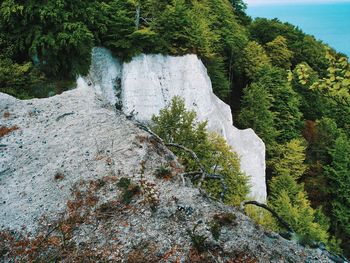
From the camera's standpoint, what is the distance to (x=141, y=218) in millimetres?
8531

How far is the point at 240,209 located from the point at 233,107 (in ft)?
142

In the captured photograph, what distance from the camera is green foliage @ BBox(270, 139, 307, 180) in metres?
43.2

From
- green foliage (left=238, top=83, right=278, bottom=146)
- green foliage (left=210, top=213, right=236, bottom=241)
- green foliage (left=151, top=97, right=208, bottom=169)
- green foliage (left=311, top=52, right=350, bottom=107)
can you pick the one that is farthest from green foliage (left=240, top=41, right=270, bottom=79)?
green foliage (left=210, top=213, right=236, bottom=241)

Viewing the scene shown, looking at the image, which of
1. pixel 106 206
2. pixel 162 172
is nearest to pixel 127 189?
pixel 106 206

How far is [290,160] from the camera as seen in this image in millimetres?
43375

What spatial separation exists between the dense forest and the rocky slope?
6.38ft

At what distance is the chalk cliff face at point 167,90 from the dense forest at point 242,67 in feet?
3.39

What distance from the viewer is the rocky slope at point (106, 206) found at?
7801 mm

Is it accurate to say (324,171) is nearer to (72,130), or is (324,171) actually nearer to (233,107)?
(233,107)

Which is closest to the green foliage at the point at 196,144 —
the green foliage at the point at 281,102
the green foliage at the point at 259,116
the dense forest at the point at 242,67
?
the dense forest at the point at 242,67

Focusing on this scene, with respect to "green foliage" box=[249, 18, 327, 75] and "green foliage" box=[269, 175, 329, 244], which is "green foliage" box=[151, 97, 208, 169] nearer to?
"green foliage" box=[269, 175, 329, 244]

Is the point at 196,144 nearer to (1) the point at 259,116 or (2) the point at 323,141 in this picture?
(1) the point at 259,116

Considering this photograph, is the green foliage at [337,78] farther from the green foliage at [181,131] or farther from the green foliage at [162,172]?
the green foliage at [181,131]

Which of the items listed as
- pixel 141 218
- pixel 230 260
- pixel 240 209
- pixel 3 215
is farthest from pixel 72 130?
pixel 230 260
